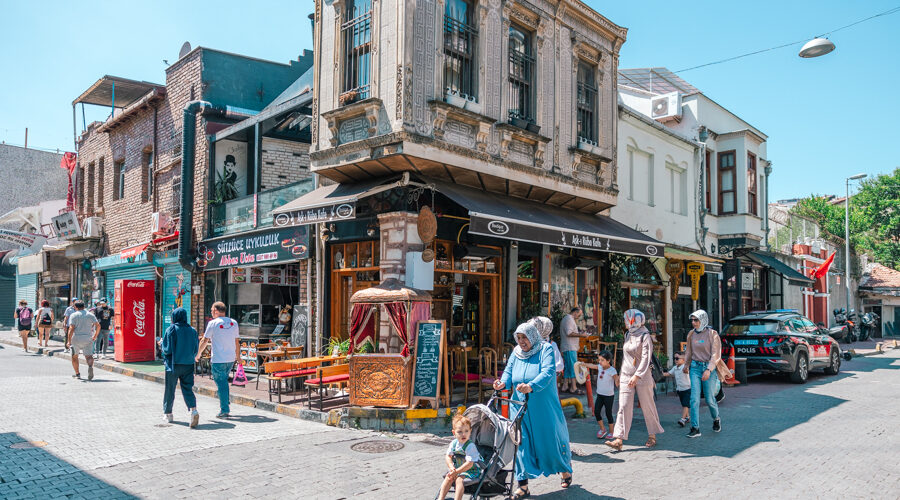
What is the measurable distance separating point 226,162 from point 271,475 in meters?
11.9

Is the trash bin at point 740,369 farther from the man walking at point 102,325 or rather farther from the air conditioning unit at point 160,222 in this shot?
the man walking at point 102,325

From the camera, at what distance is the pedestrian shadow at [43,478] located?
5.62 meters

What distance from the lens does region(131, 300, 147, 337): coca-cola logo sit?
16.7m

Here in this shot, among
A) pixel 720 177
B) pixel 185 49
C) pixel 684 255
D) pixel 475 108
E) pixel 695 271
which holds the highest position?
pixel 185 49

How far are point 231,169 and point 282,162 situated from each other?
5.47 feet

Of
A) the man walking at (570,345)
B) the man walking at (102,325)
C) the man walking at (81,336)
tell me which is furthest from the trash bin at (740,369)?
the man walking at (102,325)

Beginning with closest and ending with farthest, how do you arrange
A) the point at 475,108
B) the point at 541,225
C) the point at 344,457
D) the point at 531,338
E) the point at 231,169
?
the point at 531,338
the point at 344,457
the point at 541,225
the point at 475,108
the point at 231,169

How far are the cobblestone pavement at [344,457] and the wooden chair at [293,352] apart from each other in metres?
1.37

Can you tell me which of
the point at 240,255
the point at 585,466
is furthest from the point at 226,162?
the point at 585,466

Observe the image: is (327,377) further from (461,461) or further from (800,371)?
(800,371)

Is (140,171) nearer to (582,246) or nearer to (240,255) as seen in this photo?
(240,255)

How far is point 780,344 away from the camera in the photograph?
575 inches

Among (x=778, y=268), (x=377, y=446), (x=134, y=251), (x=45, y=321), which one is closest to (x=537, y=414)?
(x=377, y=446)

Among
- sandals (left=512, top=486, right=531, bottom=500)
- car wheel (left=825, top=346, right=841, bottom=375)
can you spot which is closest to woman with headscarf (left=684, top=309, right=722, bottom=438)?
sandals (left=512, top=486, right=531, bottom=500)
